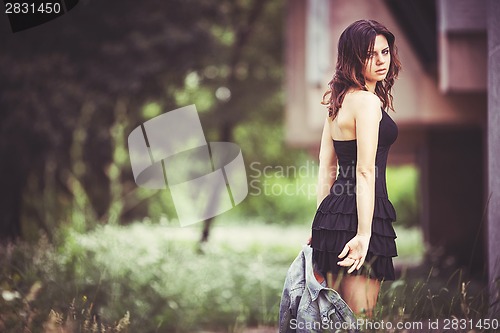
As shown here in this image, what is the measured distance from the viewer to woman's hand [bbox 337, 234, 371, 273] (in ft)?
10.1

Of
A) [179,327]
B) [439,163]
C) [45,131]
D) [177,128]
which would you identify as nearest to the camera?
[179,327]

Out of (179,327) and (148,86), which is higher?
(148,86)

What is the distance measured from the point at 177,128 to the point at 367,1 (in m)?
4.14

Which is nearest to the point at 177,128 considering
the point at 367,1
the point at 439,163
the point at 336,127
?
the point at 367,1

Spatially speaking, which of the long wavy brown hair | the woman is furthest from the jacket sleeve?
the long wavy brown hair

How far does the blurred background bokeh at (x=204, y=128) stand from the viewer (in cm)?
553

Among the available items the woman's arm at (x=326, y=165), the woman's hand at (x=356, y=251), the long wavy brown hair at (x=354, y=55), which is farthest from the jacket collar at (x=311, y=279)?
the long wavy brown hair at (x=354, y=55)

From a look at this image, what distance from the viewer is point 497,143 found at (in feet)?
14.4

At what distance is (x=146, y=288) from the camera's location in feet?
23.1

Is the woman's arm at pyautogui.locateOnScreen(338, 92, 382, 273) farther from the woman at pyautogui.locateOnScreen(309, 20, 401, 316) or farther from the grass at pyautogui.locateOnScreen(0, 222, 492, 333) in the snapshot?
the grass at pyautogui.locateOnScreen(0, 222, 492, 333)

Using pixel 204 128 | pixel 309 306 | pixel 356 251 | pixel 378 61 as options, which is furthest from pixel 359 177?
pixel 204 128

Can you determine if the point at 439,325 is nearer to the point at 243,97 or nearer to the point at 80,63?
the point at 80,63

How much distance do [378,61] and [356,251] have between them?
0.89 metres

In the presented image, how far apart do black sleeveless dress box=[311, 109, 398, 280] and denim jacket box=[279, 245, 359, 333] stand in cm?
12
